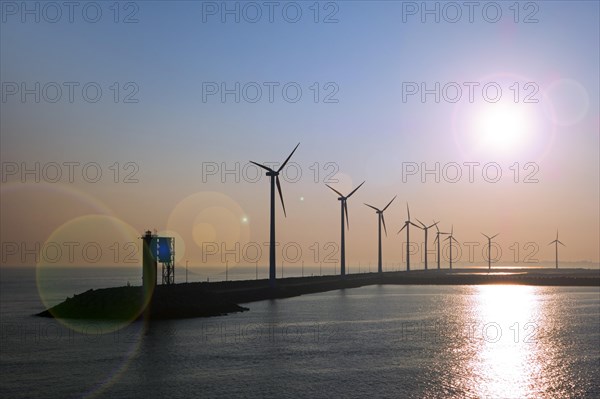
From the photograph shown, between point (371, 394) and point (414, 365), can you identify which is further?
point (414, 365)

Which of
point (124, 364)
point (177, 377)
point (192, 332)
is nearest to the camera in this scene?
point (177, 377)

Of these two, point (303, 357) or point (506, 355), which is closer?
point (303, 357)

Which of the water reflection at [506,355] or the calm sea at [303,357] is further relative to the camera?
the water reflection at [506,355]

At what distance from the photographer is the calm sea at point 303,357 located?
37.3 m

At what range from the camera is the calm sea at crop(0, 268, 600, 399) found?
123 feet

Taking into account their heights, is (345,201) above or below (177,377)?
above

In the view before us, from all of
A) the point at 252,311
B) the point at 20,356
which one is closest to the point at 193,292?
the point at 252,311

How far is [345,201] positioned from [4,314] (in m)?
89.0

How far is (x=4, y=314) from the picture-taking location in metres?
91.2

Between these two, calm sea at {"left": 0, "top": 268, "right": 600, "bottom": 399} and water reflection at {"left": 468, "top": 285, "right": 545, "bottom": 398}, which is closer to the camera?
calm sea at {"left": 0, "top": 268, "right": 600, "bottom": 399}

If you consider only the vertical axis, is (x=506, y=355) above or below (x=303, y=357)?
below

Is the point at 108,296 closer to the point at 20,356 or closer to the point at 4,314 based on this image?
the point at 4,314

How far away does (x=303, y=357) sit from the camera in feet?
159

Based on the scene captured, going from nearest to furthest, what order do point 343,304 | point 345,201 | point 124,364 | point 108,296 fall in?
point 124,364, point 108,296, point 343,304, point 345,201
